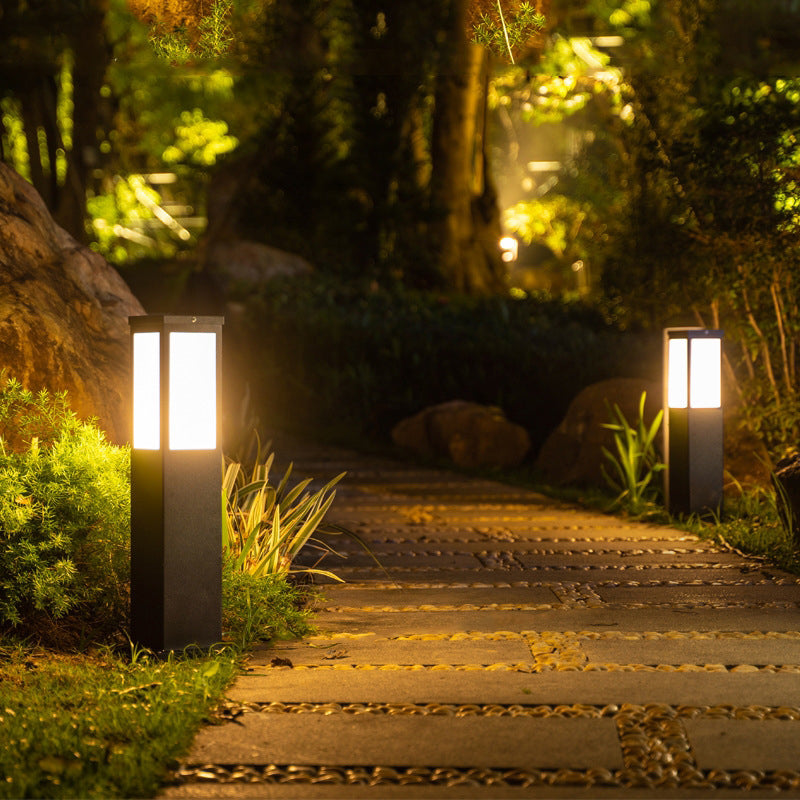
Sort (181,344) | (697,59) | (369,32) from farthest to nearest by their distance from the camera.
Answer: (369,32) → (697,59) → (181,344)

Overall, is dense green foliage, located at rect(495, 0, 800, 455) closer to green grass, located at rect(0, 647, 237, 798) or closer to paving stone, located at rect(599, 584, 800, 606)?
paving stone, located at rect(599, 584, 800, 606)

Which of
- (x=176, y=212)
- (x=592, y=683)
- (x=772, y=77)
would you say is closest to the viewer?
(x=592, y=683)

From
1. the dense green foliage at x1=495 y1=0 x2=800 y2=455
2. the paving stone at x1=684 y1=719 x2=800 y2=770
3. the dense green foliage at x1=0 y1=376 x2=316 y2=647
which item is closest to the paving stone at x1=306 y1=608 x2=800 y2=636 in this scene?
the dense green foliage at x1=0 y1=376 x2=316 y2=647

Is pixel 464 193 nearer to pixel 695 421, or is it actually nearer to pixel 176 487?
pixel 695 421

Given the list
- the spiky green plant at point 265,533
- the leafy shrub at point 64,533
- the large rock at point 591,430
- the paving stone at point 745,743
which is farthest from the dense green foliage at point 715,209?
the paving stone at point 745,743

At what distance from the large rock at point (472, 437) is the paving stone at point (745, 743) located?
9832 millimetres

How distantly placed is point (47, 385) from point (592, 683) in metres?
3.74

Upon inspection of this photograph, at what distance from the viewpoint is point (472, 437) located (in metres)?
14.5

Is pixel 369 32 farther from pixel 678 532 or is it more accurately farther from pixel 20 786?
pixel 20 786

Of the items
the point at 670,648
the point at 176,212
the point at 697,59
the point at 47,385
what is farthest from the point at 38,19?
the point at 176,212

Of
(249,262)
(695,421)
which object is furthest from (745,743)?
(249,262)

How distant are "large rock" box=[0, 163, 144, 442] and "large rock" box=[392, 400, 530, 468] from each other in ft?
19.4

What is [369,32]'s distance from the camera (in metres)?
25.2

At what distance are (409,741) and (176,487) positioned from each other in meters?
1.67
